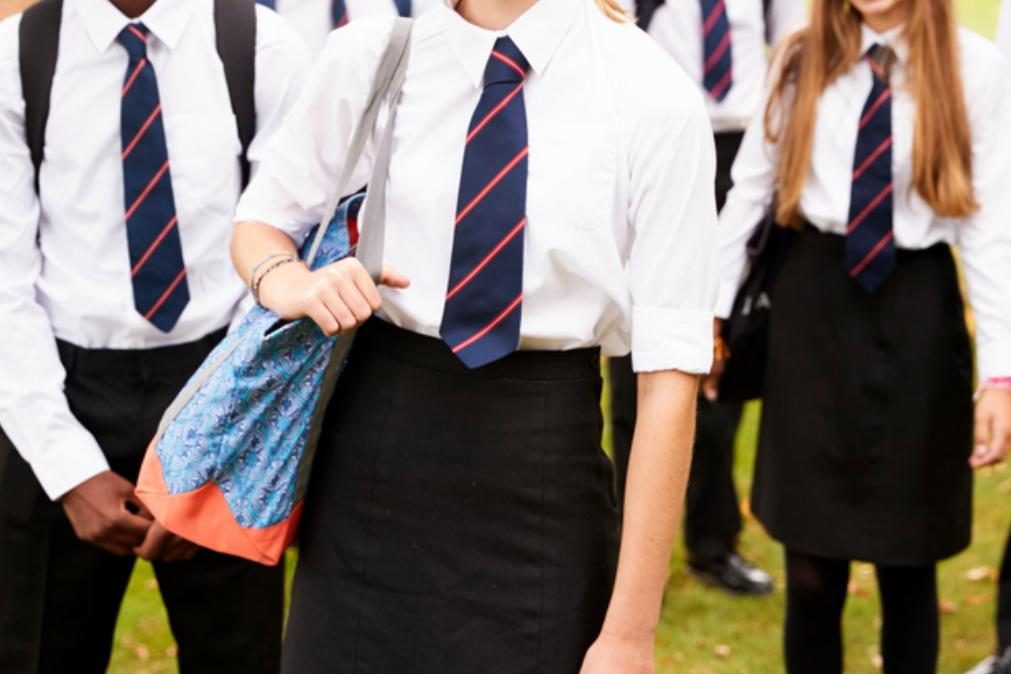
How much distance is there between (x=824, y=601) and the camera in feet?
14.0

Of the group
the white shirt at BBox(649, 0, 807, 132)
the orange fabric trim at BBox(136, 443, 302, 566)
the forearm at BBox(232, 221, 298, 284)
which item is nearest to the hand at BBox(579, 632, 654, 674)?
the orange fabric trim at BBox(136, 443, 302, 566)

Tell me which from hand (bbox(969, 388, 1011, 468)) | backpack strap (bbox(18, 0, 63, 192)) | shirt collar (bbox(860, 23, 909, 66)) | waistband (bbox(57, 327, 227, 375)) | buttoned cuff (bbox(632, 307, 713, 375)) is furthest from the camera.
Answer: shirt collar (bbox(860, 23, 909, 66))

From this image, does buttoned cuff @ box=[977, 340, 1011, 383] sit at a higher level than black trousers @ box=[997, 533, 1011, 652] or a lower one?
higher

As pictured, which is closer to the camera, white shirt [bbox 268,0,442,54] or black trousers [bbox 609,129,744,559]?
white shirt [bbox 268,0,442,54]

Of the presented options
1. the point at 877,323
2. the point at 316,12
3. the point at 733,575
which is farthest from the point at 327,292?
the point at 733,575

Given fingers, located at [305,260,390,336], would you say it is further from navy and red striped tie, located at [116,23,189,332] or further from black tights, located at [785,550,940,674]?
black tights, located at [785,550,940,674]

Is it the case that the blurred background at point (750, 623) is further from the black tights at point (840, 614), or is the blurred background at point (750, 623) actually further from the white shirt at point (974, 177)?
the white shirt at point (974, 177)

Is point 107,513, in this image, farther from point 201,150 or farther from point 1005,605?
point 1005,605

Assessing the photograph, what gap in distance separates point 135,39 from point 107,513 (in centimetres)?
95

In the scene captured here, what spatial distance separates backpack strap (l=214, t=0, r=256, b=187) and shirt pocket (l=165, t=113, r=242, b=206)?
0.9 inches

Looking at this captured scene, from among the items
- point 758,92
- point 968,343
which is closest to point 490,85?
point 968,343

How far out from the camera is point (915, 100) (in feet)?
12.8

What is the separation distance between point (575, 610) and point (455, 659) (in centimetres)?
21

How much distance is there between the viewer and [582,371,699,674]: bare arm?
256 cm
